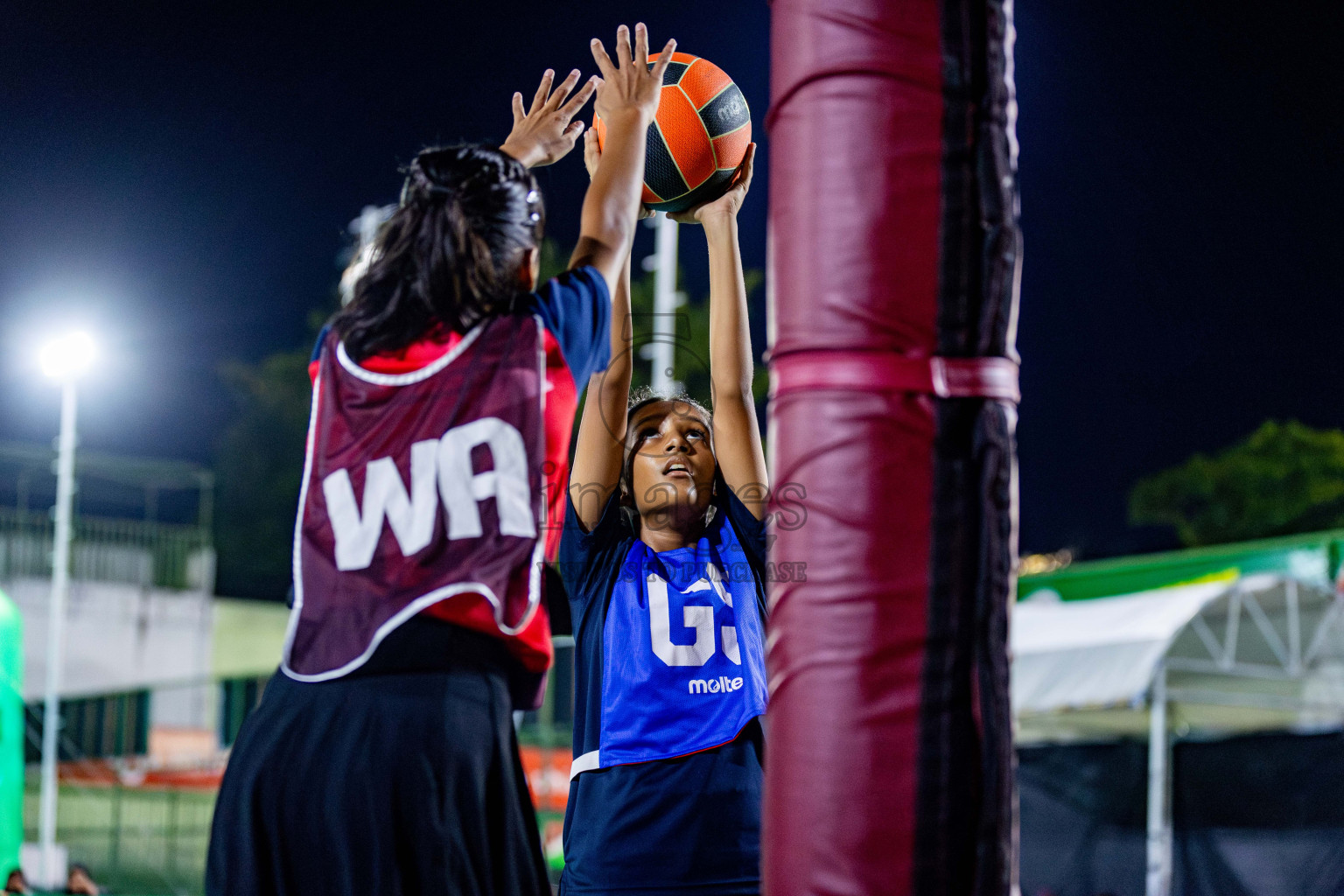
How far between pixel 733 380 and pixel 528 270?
1067 millimetres

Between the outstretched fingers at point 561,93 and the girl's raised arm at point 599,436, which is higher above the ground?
the outstretched fingers at point 561,93

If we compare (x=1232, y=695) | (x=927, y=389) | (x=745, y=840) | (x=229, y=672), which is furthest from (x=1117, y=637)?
(x=229, y=672)

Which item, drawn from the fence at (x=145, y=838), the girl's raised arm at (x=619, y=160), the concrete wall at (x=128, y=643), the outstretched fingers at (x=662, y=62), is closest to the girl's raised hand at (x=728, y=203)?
the outstretched fingers at (x=662, y=62)

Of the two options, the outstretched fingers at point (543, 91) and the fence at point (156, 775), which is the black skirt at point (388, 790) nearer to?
the outstretched fingers at point (543, 91)

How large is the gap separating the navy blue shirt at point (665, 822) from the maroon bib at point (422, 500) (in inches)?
40.2

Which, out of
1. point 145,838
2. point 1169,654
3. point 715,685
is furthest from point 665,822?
point 145,838

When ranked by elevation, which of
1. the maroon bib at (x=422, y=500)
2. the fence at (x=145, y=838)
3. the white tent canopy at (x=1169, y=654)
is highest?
the maroon bib at (x=422, y=500)

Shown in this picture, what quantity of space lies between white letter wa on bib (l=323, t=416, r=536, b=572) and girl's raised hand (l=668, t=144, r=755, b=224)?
1.55 m

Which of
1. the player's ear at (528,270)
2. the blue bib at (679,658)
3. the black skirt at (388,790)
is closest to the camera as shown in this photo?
the black skirt at (388,790)

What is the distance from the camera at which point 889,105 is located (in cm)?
239

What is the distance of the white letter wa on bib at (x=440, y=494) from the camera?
2.27 metres

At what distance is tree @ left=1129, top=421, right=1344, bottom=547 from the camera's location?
37562 millimetres

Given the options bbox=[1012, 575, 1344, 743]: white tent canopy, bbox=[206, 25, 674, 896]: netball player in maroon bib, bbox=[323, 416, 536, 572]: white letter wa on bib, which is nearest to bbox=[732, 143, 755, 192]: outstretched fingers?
bbox=[206, 25, 674, 896]: netball player in maroon bib

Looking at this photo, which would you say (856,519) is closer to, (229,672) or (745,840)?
(745,840)
